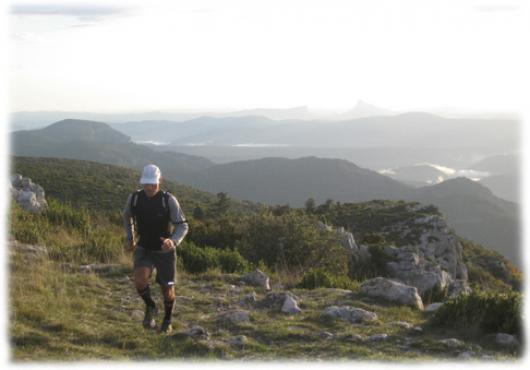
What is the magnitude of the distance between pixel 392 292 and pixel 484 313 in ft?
7.20

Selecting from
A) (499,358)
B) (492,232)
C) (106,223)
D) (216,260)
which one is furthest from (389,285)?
(492,232)

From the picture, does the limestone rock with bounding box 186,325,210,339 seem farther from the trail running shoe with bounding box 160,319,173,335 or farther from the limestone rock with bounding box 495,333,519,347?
the limestone rock with bounding box 495,333,519,347

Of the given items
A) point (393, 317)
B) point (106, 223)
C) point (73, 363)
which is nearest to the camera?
point (73, 363)

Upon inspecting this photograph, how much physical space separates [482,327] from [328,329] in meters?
2.42

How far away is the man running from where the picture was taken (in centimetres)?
680

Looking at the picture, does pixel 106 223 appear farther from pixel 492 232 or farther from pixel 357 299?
pixel 492 232

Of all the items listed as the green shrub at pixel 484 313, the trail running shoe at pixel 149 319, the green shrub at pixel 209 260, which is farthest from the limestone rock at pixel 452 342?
the green shrub at pixel 209 260

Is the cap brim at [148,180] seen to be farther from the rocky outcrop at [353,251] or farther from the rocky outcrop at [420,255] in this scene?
the rocky outcrop at [353,251]

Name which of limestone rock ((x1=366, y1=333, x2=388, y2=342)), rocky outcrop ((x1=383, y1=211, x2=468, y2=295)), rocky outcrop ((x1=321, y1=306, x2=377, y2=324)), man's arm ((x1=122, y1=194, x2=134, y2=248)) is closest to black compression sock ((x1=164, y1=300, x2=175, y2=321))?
man's arm ((x1=122, y1=194, x2=134, y2=248))

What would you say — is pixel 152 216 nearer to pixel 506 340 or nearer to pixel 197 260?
pixel 197 260

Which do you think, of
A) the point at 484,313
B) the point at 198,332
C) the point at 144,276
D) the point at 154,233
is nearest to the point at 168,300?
the point at 144,276

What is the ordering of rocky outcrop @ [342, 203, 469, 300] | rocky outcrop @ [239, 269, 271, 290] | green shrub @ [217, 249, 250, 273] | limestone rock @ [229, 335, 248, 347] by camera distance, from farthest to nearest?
rocky outcrop @ [342, 203, 469, 300] < green shrub @ [217, 249, 250, 273] < rocky outcrop @ [239, 269, 271, 290] < limestone rock @ [229, 335, 248, 347]

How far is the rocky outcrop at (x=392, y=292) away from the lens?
9.42 metres

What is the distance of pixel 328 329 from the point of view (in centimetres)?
738
